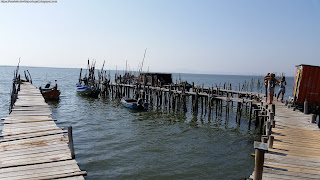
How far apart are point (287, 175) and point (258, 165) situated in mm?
1454

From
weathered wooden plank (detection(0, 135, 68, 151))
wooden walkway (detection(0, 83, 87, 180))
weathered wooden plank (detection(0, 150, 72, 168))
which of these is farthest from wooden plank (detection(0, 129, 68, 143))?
weathered wooden plank (detection(0, 150, 72, 168))

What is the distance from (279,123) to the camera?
12.6 meters

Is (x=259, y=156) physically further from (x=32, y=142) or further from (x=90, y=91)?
(x=90, y=91)

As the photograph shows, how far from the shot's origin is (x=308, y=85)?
54.5ft

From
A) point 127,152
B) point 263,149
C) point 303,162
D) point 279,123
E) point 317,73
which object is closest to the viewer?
point 263,149

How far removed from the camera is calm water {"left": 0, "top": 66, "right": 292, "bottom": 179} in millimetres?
11547

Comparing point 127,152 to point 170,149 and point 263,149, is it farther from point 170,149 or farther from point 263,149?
point 263,149

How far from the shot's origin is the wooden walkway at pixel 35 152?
6992 mm

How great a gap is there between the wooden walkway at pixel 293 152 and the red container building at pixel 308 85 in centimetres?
457

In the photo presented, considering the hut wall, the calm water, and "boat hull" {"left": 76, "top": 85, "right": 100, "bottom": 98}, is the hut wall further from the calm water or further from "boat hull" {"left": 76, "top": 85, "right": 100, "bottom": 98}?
"boat hull" {"left": 76, "top": 85, "right": 100, "bottom": 98}

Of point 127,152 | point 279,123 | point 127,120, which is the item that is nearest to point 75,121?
point 127,120

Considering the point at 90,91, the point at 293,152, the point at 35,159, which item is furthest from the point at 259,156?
the point at 90,91

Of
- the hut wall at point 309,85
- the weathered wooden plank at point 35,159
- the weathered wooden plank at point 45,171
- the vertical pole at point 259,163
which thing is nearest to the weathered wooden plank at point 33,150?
the weathered wooden plank at point 35,159

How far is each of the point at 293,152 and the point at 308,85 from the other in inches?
406
